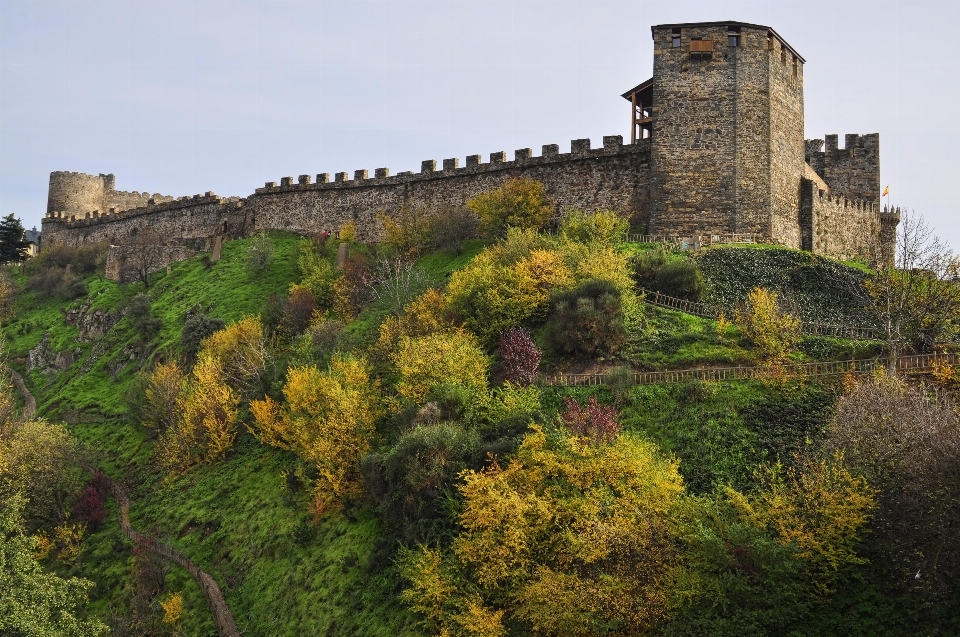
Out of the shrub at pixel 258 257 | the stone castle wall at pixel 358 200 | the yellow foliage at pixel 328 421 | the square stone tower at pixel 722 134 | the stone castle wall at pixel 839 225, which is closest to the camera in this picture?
the yellow foliage at pixel 328 421

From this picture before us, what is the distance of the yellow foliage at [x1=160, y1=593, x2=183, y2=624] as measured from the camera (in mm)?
34875

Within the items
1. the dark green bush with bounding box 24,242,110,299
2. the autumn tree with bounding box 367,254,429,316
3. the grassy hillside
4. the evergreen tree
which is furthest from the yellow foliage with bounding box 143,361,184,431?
the evergreen tree

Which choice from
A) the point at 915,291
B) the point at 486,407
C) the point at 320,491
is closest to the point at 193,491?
the point at 320,491

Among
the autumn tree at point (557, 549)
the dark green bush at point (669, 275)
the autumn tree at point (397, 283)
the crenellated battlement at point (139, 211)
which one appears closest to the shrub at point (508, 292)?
the dark green bush at point (669, 275)

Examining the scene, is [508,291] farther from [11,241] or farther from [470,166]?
[11,241]

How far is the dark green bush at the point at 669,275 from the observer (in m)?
42.4

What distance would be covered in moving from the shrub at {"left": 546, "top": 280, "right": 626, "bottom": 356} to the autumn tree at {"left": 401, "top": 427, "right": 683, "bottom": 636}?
8709 millimetres

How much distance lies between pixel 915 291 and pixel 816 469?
1459 centimetres

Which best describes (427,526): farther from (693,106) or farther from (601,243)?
(693,106)

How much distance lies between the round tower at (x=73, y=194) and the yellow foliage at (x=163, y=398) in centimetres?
4916

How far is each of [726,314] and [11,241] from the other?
70433 mm

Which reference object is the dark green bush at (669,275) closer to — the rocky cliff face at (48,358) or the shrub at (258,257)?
the shrub at (258,257)

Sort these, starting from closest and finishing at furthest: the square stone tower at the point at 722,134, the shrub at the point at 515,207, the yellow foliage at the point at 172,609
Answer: the yellow foliage at the point at 172,609, the square stone tower at the point at 722,134, the shrub at the point at 515,207

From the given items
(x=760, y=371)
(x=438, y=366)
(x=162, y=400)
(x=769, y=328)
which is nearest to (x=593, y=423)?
(x=760, y=371)
